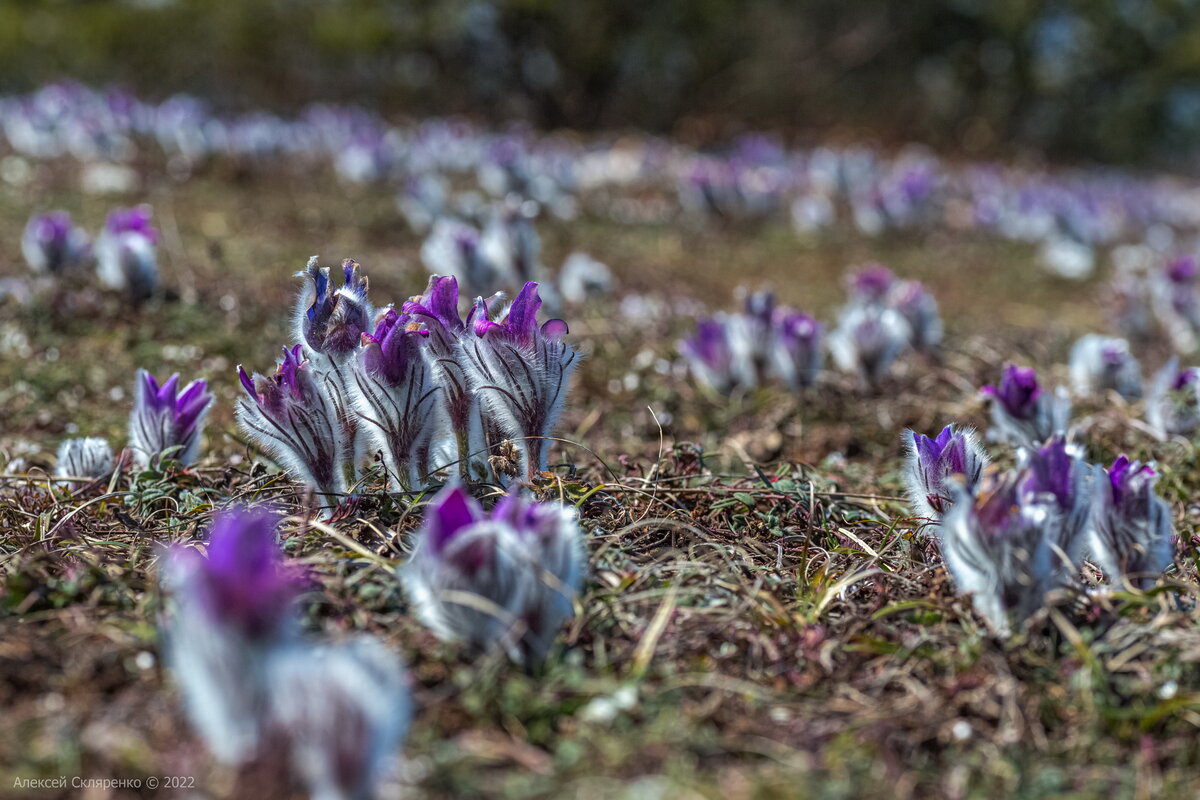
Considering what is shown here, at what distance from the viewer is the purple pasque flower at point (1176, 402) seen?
297 centimetres

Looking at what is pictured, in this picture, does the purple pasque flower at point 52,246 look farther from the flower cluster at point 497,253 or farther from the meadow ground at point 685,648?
the flower cluster at point 497,253

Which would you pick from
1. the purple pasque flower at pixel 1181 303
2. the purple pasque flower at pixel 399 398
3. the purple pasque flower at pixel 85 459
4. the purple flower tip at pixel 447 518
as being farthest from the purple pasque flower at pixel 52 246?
the purple pasque flower at pixel 1181 303

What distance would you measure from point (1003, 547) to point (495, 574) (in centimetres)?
79

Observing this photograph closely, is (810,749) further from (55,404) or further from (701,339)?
(55,404)

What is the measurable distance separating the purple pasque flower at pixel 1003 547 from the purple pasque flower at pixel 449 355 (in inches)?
34.5

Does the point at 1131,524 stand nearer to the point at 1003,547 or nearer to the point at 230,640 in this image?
the point at 1003,547

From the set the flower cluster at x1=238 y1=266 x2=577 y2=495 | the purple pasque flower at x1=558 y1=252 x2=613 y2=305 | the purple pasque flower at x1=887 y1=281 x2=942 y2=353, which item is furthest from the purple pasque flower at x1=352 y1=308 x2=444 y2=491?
the purple pasque flower at x1=558 y1=252 x2=613 y2=305

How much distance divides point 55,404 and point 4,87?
505 inches

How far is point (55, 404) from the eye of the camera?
3.36 meters

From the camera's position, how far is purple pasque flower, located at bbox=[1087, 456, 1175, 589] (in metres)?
1.87

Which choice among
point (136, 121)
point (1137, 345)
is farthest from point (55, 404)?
point (136, 121)

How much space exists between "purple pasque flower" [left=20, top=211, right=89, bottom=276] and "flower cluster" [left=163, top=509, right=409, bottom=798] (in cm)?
322

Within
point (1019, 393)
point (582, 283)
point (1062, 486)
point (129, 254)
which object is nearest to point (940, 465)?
point (1062, 486)

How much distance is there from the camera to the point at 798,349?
350cm
